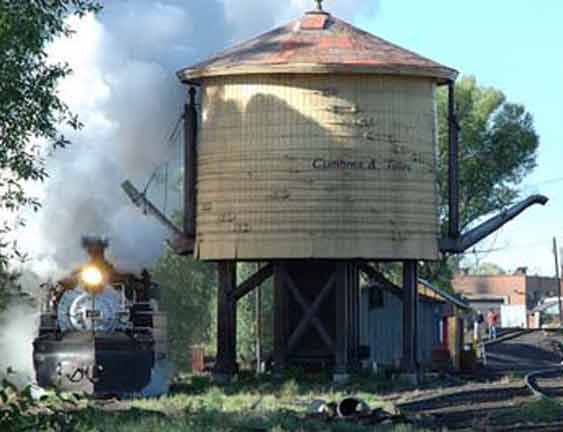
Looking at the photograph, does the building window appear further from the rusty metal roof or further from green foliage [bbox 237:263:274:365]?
green foliage [bbox 237:263:274:365]

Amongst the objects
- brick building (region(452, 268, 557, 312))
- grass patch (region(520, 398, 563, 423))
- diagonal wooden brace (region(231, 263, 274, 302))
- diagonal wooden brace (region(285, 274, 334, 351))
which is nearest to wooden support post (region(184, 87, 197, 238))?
diagonal wooden brace (region(231, 263, 274, 302))

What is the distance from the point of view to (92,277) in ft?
98.9

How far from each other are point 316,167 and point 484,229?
19.7ft

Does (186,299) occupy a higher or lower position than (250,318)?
higher

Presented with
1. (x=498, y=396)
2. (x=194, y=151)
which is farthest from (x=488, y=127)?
(x=498, y=396)

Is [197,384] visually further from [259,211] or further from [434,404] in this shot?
[434,404]

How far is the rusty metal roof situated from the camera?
118 ft

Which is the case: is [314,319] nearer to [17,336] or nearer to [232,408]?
[17,336]

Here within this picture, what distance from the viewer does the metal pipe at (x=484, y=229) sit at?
38.6 metres

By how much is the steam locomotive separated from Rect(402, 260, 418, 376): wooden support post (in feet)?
25.1

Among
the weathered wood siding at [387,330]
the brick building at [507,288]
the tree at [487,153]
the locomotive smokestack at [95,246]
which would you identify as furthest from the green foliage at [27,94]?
the brick building at [507,288]

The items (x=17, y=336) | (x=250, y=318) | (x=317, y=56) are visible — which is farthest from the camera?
(x=250, y=318)

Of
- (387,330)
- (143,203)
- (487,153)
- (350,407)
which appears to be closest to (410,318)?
(143,203)

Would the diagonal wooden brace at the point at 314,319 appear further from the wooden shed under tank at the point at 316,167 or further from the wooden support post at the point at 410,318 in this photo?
the wooden support post at the point at 410,318
